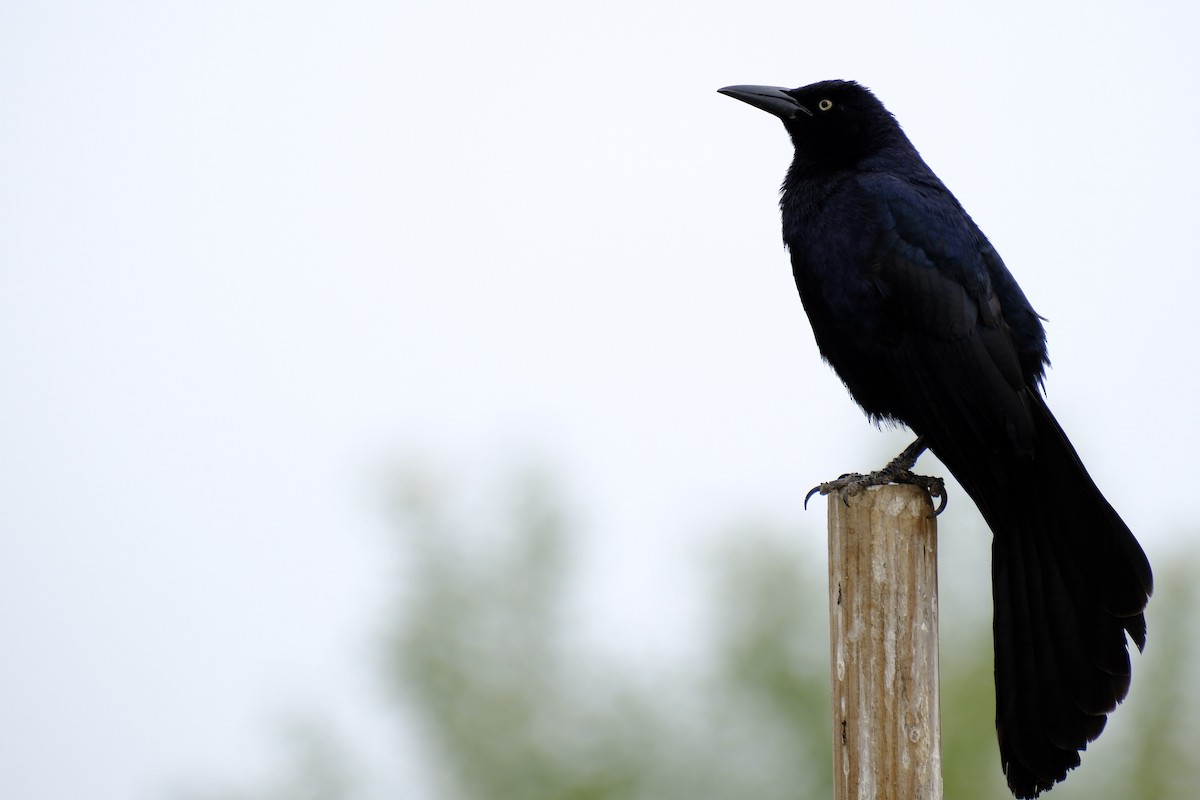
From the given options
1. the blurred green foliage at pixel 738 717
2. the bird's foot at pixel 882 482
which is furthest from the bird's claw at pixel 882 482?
the blurred green foliage at pixel 738 717

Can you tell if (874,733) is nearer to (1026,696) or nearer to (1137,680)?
(1026,696)

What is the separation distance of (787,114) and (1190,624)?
12.0 meters

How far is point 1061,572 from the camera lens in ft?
14.8

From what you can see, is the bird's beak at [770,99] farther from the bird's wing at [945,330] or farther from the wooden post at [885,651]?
the wooden post at [885,651]

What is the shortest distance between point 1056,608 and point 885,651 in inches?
38.0

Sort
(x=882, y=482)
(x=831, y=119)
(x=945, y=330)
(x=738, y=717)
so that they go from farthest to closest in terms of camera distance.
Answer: (x=738, y=717) < (x=831, y=119) < (x=945, y=330) < (x=882, y=482)

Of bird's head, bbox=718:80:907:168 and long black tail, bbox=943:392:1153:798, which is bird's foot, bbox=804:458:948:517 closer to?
long black tail, bbox=943:392:1153:798

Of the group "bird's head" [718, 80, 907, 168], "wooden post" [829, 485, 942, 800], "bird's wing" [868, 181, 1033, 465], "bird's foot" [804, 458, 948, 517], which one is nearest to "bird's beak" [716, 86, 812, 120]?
"bird's head" [718, 80, 907, 168]

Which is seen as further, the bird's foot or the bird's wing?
the bird's wing

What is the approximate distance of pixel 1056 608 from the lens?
445 cm

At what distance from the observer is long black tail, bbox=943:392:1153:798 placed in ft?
14.1

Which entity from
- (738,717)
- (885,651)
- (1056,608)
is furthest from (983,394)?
(738,717)

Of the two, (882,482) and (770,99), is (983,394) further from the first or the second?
(770,99)

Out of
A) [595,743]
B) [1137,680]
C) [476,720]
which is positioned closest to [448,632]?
[476,720]
